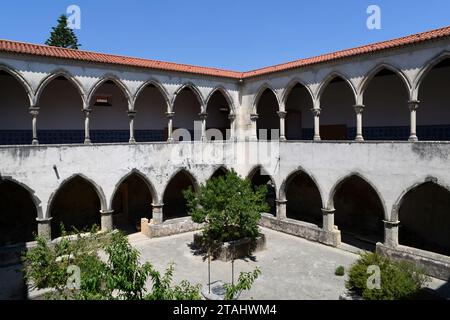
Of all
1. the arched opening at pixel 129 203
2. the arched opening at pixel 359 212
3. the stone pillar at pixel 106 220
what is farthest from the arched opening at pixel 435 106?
the stone pillar at pixel 106 220

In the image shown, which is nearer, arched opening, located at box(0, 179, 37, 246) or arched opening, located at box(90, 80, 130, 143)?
arched opening, located at box(0, 179, 37, 246)

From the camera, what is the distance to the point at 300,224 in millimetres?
17312

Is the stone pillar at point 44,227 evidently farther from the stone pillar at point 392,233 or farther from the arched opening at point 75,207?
the stone pillar at point 392,233

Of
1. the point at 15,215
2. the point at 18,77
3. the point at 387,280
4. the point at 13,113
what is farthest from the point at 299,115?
the point at 15,215

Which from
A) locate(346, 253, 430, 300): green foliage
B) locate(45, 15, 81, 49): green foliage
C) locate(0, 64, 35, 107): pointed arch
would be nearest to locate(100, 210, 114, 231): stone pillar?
locate(0, 64, 35, 107): pointed arch

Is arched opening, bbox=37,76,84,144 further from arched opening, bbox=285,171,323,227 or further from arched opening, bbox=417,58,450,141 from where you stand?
arched opening, bbox=417,58,450,141

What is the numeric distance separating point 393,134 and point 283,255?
7.38 meters

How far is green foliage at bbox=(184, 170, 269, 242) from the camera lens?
46.4 feet

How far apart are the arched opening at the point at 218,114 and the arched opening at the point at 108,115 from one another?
17.7 ft

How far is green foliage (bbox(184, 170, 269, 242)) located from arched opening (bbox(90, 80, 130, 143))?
6222 millimetres

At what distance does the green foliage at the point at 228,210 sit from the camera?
46.4 feet

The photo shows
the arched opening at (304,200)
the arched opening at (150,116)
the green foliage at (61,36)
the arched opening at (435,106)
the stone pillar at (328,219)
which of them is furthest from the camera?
the green foliage at (61,36)

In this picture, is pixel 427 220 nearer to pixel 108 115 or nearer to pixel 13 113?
pixel 108 115
